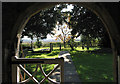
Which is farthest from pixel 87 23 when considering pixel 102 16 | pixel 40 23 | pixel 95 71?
pixel 102 16

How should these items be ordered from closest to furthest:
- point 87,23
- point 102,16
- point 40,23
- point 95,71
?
point 102,16 < point 95,71 < point 87,23 < point 40,23

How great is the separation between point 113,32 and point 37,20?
12.9m

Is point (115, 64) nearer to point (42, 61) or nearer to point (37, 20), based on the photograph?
point (42, 61)

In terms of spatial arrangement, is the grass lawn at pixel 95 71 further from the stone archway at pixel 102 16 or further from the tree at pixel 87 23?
the tree at pixel 87 23

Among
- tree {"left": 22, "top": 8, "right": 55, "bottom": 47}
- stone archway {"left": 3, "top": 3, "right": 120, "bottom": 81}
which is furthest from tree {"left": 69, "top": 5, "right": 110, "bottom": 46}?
stone archway {"left": 3, "top": 3, "right": 120, "bottom": 81}

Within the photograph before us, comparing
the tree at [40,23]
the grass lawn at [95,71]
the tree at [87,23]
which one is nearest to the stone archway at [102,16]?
the grass lawn at [95,71]

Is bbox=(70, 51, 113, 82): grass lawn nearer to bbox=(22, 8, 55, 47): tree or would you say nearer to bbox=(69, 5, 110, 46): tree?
bbox=(69, 5, 110, 46): tree

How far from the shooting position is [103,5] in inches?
84.1

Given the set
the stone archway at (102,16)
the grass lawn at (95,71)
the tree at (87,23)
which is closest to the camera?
the stone archway at (102,16)

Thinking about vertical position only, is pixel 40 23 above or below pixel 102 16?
above

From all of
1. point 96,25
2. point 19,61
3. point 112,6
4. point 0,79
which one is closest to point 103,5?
→ point 112,6

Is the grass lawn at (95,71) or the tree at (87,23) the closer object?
the grass lawn at (95,71)

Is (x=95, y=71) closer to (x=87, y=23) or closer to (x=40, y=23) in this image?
(x=87, y=23)

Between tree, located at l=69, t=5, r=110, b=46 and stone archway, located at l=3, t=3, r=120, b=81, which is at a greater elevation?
tree, located at l=69, t=5, r=110, b=46
